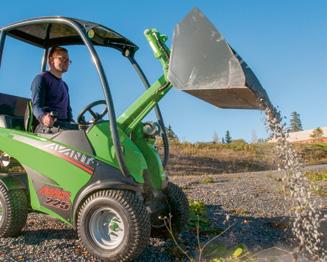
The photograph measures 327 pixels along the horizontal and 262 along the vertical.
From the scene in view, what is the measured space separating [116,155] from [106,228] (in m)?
0.68

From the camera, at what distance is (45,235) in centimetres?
511

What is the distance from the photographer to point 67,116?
552 cm

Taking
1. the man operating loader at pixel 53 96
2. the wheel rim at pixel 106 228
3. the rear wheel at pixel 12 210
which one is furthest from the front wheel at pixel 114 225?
the man operating loader at pixel 53 96

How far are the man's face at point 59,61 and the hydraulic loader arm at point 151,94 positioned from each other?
1.12m

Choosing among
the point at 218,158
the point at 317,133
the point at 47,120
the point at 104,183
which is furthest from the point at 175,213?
the point at 317,133

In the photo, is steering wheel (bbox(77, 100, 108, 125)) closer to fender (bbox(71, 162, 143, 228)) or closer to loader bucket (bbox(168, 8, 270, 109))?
fender (bbox(71, 162, 143, 228))

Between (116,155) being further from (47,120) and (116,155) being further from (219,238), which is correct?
(219,238)

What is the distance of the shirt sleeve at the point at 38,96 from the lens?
4.86m

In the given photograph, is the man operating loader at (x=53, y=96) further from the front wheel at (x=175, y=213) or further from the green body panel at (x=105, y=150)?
the front wheel at (x=175, y=213)

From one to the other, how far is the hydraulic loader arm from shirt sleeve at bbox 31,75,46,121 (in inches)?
33.4

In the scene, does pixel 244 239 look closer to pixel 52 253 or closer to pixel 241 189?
pixel 52 253

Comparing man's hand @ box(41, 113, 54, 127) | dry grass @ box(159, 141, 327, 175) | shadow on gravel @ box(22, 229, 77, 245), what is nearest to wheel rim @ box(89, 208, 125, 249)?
shadow on gravel @ box(22, 229, 77, 245)

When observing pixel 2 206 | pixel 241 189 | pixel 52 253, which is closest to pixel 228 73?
pixel 52 253

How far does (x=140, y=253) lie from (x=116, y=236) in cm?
28
